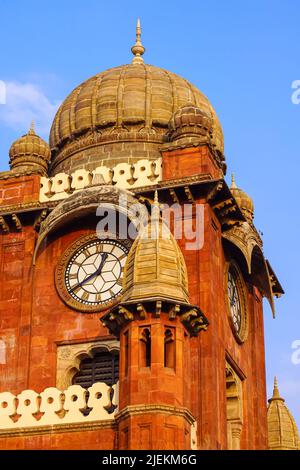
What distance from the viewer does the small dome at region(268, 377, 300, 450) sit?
43.3m

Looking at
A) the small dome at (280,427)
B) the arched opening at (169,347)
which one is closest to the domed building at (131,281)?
the arched opening at (169,347)

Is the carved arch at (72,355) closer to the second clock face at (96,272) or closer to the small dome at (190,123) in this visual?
the second clock face at (96,272)

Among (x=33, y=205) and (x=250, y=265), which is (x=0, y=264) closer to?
(x=33, y=205)

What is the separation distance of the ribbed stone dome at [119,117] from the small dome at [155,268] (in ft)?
24.6

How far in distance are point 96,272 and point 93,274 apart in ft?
0.33

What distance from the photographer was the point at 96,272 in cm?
3669

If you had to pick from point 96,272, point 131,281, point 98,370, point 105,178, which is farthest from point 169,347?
point 105,178

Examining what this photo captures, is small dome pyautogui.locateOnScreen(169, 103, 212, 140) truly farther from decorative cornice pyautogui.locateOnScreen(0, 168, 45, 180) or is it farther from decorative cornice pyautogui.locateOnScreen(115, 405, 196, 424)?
decorative cornice pyautogui.locateOnScreen(115, 405, 196, 424)

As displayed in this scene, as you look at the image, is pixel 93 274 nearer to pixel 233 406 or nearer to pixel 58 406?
pixel 58 406

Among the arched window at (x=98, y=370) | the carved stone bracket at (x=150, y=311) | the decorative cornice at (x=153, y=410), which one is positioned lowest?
the decorative cornice at (x=153, y=410)

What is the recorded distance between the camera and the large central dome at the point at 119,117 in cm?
3984

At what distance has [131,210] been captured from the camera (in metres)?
35.8

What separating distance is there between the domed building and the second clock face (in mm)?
39

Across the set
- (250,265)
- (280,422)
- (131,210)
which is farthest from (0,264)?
(280,422)
